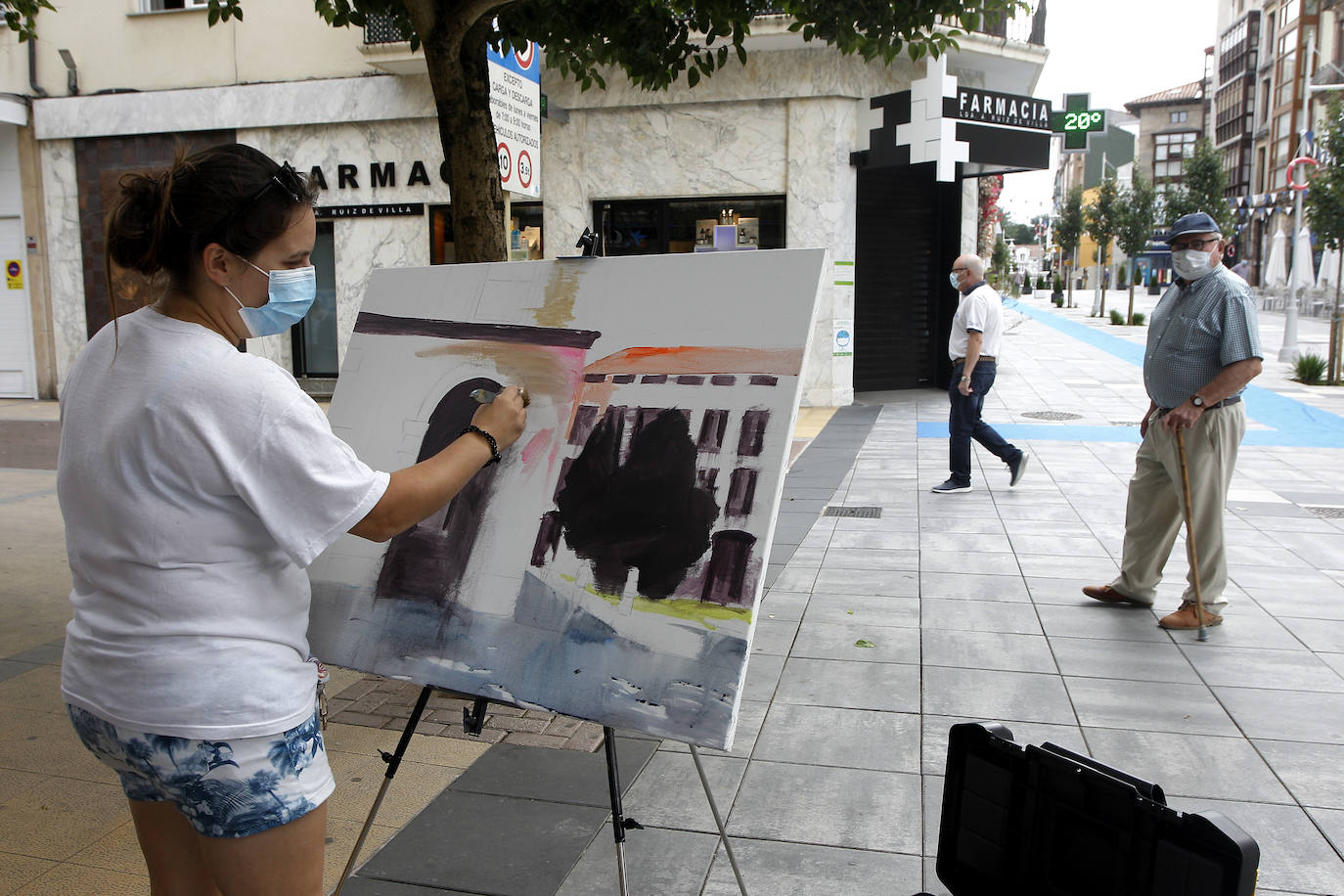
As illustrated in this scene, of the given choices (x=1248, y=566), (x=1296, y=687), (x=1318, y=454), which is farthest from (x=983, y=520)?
(x=1318, y=454)

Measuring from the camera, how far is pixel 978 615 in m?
5.41

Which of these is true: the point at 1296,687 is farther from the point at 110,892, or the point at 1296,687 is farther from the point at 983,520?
the point at 110,892

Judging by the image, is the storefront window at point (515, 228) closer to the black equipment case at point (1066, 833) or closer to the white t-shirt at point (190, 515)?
the black equipment case at point (1066, 833)

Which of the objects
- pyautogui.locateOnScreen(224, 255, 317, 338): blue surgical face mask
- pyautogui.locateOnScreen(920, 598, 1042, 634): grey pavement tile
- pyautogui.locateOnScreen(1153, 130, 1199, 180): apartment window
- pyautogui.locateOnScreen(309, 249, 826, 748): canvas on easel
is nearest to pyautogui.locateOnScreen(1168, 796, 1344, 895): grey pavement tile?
pyautogui.locateOnScreen(309, 249, 826, 748): canvas on easel

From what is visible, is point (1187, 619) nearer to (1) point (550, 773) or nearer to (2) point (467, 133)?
(1) point (550, 773)

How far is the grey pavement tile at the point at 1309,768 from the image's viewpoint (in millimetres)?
3424

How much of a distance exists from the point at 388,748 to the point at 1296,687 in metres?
3.75

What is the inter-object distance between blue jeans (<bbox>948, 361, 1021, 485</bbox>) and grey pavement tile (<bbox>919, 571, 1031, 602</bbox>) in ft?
8.26

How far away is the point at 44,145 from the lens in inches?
615

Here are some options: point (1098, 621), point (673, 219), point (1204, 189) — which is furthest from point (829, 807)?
point (1204, 189)

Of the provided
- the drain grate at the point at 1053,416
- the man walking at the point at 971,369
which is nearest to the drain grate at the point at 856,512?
the man walking at the point at 971,369

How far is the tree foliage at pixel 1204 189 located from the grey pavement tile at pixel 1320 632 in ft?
115

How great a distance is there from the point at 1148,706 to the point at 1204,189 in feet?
128

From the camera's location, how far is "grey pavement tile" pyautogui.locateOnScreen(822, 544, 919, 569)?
6430 mm
